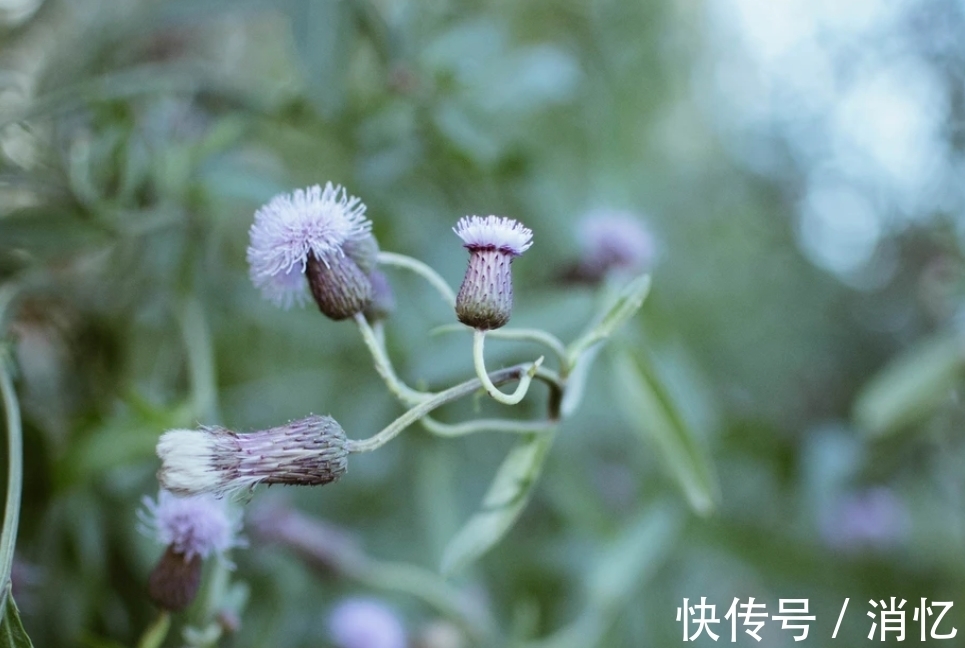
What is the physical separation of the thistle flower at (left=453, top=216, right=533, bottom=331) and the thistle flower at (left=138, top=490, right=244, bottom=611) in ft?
0.80

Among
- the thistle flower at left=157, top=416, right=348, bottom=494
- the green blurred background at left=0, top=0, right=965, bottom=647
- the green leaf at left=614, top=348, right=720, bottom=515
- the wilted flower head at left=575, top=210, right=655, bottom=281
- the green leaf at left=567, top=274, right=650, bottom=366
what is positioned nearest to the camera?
the thistle flower at left=157, top=416, right=348, bottom=494

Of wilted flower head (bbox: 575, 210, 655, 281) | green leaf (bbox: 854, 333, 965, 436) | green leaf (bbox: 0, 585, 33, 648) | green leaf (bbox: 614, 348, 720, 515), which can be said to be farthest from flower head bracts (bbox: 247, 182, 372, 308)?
green leaf (bbox: 854, 333, 965, 436)

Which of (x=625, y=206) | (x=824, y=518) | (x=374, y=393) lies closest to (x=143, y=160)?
(x=374, y=393)

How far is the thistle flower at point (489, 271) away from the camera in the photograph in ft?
1.55

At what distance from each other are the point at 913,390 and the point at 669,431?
519mm

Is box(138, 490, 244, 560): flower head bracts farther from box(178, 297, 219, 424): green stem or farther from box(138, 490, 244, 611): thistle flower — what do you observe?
box(178, 297, 219, 424): green stem

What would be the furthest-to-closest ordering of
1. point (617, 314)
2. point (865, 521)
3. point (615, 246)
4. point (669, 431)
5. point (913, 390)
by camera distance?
point (865, 521), point (913, 390), point (615, 246), point (669, 431), point (617, 314)

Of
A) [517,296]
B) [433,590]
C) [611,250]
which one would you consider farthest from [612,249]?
[433,590]

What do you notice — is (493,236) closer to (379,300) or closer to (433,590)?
(379,300)

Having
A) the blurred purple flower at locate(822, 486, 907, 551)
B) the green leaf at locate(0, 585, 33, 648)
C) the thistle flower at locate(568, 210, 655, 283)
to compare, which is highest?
the thistle flower at locate(568, 210, 655, 283)

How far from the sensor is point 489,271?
1.59 feet

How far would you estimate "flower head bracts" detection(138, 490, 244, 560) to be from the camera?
59 cm

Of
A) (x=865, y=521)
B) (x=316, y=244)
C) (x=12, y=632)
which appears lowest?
(x=12, y=632)

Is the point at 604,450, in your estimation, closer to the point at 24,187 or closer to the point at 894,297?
the point at 894,297
